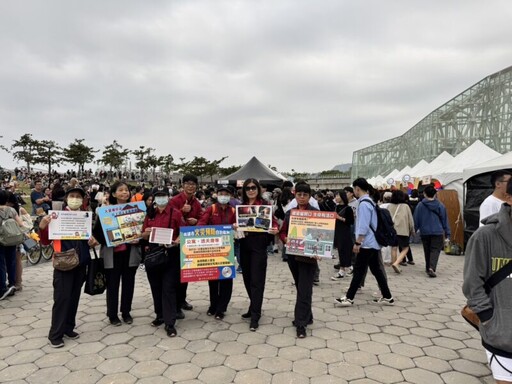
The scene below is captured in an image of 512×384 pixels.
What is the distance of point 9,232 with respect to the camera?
4969 millimetres

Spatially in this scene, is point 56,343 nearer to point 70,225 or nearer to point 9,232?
point 70,225

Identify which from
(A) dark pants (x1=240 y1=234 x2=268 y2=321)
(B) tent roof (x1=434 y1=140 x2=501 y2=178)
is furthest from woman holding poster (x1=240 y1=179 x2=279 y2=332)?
(B) tent roof (x1=434 y1=140 x2=501 y2=178)

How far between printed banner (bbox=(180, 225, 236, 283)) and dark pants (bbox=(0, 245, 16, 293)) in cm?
336

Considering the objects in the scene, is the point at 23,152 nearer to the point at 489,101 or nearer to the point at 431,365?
the point at 431,365

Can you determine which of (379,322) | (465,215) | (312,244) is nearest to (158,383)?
(312,244)

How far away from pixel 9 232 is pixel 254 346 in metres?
4.19

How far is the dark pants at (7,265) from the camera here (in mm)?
5121

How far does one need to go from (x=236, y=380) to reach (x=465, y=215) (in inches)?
362

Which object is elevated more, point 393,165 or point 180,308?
point 393,165

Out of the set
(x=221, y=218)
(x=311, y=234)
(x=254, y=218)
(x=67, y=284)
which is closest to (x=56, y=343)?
(x=67, y=284)

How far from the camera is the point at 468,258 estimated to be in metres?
2.01

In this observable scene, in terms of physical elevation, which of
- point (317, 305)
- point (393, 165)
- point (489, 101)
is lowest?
point (317, 305)

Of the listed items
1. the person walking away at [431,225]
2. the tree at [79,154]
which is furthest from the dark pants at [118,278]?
the tree at [79,154]

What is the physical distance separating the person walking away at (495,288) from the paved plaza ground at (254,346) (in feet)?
4.33
